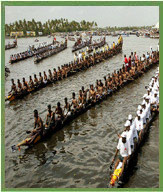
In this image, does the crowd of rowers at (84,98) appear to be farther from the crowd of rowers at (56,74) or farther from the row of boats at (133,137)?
the crowd of rowers at (56,74)

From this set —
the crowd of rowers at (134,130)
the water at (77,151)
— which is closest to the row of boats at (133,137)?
the crowd of rowers at (134,130)

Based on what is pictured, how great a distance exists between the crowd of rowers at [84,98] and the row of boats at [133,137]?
363cm

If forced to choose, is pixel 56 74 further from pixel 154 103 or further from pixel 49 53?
pixel 49 53

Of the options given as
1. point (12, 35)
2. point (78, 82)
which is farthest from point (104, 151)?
point (12, 35)

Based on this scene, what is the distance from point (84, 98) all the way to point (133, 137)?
656 centimetres

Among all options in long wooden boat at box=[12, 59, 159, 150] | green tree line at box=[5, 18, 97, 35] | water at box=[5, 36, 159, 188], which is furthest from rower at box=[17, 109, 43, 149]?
green tree line at box=[5, 18, 97, 35]

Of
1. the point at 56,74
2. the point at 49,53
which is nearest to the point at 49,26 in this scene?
the point at 49,53

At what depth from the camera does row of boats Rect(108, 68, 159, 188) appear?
8281mm

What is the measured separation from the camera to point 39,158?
35.4ft

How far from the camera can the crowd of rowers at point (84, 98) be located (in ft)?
40.3

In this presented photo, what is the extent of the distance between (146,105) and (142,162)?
12.1 feet

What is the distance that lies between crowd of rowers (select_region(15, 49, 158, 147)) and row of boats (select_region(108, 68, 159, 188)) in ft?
11.9

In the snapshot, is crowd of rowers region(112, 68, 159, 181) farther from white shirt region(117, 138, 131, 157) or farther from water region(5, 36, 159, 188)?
water region(5, 36, 159, 188)

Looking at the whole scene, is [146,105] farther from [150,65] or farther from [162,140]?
[150,65]
